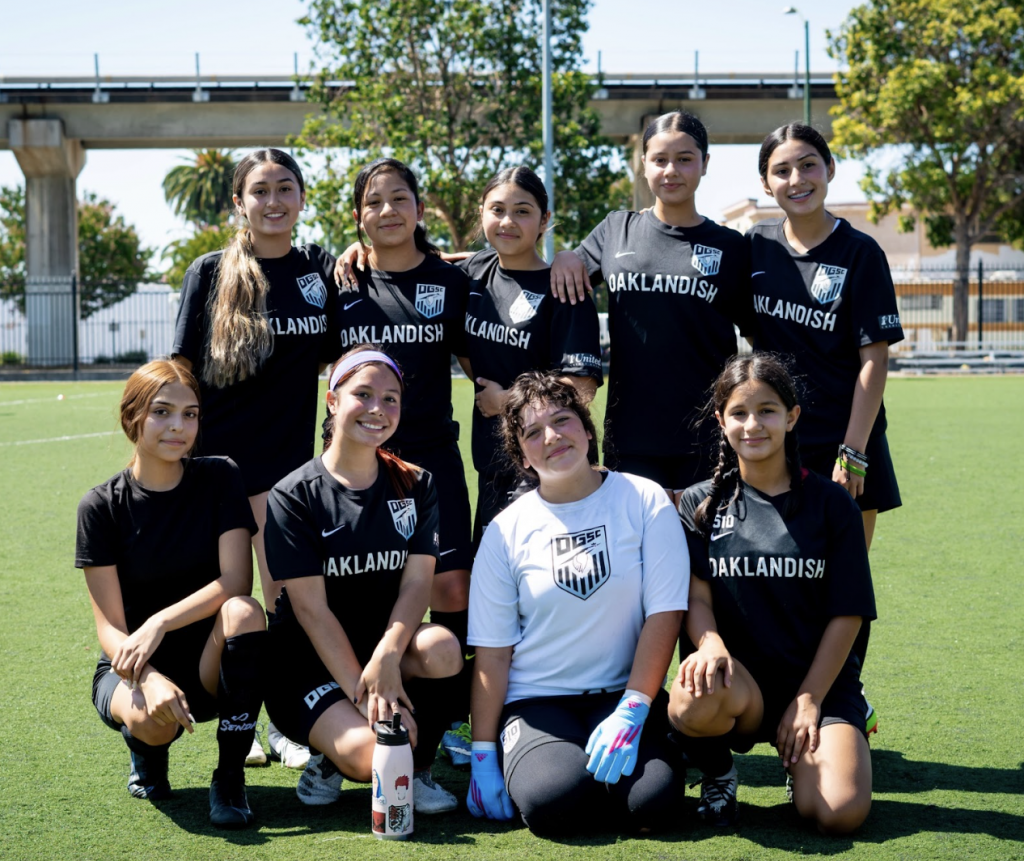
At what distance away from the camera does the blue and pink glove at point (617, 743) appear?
3.20 meters

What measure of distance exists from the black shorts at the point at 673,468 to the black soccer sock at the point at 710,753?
3.22ft

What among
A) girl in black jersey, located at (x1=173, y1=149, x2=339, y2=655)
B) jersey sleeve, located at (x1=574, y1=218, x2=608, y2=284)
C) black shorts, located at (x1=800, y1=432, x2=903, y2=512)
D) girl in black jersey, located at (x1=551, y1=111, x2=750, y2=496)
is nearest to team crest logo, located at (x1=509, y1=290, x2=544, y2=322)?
girl in black jersey, located at (x1=551, y1=111, x2=750, y2=496)

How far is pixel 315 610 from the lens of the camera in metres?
3.41

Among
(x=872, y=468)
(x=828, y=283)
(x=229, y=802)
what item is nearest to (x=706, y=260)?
(x=828, y=283)

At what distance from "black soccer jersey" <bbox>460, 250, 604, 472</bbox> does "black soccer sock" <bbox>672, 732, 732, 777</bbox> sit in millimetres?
1164

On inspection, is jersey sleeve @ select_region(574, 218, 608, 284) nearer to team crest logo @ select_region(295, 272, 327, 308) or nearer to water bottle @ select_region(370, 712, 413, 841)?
team crest logo @ select_region(295, 272, 327, 308)

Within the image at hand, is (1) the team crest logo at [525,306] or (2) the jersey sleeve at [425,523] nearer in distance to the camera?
(2) the jersey sleeve at [425,523]

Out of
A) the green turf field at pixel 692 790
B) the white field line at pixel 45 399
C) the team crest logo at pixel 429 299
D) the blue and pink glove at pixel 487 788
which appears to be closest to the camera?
the green turf field at pixel 692 790

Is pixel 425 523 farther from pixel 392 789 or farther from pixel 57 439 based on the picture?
pixel 57 439

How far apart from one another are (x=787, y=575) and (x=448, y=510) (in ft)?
4.10

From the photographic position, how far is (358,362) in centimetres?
358

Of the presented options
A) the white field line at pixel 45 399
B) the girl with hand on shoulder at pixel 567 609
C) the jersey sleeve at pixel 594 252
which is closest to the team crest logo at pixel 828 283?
the jersey sleeve at pixel 594 252

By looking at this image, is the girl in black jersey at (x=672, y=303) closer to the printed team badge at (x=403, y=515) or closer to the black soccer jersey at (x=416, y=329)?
the black soccer jersey at (x=416, y=329)

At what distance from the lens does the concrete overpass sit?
30.3 m
